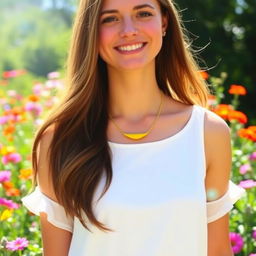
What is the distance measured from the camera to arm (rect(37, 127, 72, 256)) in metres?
1.99

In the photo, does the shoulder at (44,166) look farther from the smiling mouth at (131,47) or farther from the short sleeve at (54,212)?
the smiling mouth at (131,47)

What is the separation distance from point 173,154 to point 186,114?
0.16 m

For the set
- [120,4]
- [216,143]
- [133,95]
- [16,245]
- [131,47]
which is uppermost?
[120,4]

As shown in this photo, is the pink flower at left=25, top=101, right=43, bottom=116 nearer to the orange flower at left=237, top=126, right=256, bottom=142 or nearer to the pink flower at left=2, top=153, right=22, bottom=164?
the pink flower at left=2, top=153, right=22, bottom=164

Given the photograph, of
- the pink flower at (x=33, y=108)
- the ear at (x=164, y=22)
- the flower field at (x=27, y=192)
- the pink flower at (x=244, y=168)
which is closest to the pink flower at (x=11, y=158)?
the flower field at (x=27, y=192)

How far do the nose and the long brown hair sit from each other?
0.08 metres

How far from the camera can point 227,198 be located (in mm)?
2043

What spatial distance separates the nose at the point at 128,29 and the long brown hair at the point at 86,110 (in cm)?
8

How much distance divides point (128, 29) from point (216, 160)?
471mm

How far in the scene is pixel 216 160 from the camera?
1972 mm

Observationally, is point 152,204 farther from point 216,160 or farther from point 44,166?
point 44,166

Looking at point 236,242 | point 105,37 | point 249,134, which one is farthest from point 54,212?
point 249,134

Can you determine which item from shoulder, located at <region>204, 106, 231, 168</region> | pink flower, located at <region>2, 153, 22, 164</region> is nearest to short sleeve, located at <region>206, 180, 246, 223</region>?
shoulder, located at <region>204, 106, 231, 168</region>

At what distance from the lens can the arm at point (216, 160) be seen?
1.97 metres
